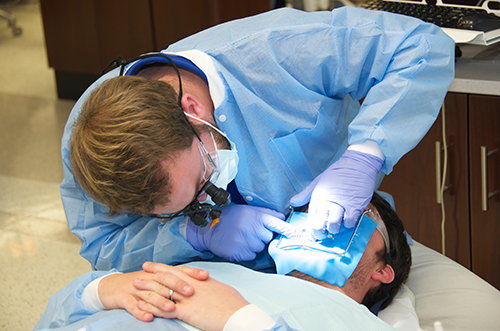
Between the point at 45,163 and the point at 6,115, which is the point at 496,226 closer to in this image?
the point at 45,163

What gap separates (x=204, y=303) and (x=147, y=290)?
0.47 ft

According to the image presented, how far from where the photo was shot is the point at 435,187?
1.87 meters

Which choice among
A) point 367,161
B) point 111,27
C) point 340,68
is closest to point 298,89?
point 340,68

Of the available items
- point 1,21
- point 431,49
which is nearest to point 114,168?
point 431,49

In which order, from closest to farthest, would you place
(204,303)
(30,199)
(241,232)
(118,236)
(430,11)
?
1. (204,303)
2. (241,232)
3. (118,236)
4. (430,11)
5. (30,199)

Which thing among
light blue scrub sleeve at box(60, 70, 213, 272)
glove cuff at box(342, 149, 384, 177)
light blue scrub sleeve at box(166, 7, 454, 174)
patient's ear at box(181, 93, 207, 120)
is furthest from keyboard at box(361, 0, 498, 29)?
light blue scrub sleeve at box(60, 70, 213, 272)

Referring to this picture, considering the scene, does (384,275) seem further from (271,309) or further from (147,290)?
(147,290)

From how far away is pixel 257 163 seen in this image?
1.36 metres

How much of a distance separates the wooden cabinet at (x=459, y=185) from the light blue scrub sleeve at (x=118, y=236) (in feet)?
2.96

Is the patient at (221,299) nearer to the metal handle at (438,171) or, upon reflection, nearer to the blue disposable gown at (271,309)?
the blue disposable gown at (271,309)

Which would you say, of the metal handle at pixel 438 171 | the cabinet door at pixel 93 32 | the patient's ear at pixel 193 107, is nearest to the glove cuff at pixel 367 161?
the patient's ear at pixel 193 107

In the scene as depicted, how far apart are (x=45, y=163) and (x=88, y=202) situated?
6.74ft

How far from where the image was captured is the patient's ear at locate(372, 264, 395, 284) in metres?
1.32

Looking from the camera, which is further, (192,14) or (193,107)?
(192,14)
